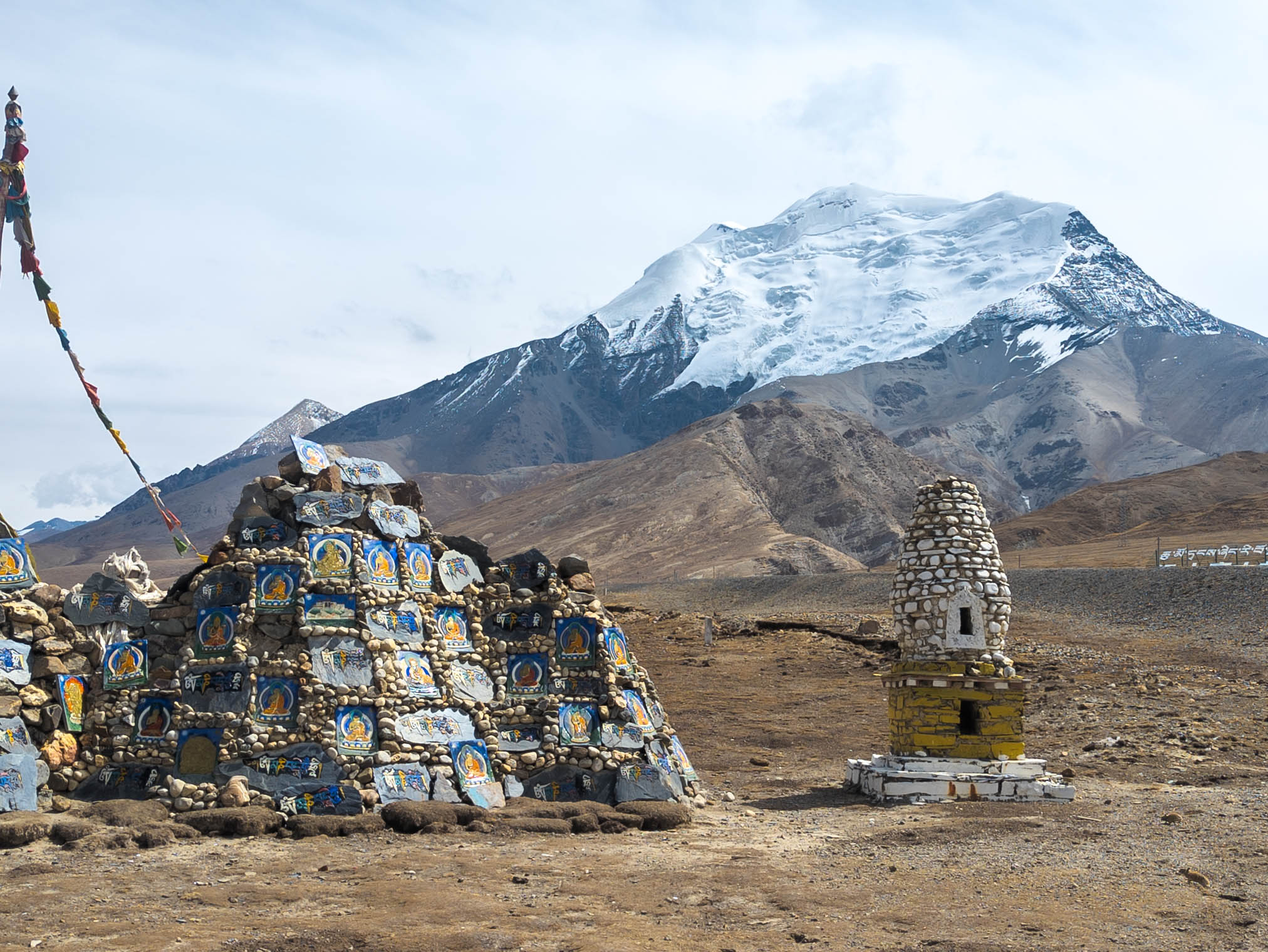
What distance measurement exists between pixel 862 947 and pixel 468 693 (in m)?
7.45

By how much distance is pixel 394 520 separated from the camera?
54.6ft

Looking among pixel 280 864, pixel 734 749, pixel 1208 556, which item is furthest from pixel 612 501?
pixel 280 864

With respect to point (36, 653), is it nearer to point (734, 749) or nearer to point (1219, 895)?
point (734, 749)

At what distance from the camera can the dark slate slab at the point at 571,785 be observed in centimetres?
1546

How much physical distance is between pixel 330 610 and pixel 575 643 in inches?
124

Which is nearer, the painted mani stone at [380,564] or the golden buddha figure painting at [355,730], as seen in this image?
the golden buddha figure painting at [355,730]

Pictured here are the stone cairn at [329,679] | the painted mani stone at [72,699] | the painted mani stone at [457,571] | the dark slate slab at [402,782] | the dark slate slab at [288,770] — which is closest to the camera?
the dark slate slab at [288,770]

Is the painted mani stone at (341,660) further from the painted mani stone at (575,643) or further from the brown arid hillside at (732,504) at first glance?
the brown arid hillside at (732,504)

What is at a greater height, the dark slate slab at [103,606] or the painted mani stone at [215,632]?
the dark slate slab at [103,606]

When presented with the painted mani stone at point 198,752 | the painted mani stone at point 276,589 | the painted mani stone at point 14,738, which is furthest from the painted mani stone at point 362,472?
the painted mani stone at point 14,738

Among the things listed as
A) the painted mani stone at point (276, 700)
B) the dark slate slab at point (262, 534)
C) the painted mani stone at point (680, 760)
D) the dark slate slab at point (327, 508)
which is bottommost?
the painted mani stone at point (680, 760)

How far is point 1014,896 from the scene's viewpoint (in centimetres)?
1085

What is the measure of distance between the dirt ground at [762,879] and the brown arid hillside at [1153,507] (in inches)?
2536

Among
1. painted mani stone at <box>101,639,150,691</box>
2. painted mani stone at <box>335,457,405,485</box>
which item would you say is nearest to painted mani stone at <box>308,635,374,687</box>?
painted mani stone at <box>101,639,150,691</box>
